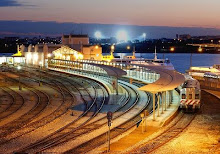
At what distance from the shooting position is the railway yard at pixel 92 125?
13.8 m

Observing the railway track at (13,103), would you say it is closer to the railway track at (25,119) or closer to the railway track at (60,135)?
the railway track at (25,119)

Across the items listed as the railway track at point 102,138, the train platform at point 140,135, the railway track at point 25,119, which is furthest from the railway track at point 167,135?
the railway track at point 25,119

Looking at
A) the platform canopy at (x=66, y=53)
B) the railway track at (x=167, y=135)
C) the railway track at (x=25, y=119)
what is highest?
the platform canopy at (x=66, y=53)

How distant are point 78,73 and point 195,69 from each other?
72.2ft

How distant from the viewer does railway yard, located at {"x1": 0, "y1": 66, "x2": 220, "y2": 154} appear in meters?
13.8

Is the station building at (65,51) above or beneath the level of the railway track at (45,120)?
above

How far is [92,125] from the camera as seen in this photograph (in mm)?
17703

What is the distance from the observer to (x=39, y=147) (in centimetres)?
1379

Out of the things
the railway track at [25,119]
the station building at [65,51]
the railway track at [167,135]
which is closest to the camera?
the railway track at [167,135]

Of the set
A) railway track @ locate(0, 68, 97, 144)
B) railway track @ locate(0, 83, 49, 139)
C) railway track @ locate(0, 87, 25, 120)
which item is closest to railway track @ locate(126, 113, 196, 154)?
railway track @ locate(0, 68, 97, 144)

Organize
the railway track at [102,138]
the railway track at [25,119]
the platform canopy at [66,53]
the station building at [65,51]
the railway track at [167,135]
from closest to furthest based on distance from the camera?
1. the railway track at [167,135]
2. the railway track at [102,138]
3. the railway track at [25,119]
4. the platform canopy at [66,53]
5. the station building at [65,51]

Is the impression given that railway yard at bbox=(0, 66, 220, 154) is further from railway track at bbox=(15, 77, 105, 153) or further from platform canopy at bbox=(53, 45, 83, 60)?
platform canopy at bbox=(53, 45, 83, 60)

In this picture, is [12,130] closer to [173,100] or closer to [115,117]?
[115,117]

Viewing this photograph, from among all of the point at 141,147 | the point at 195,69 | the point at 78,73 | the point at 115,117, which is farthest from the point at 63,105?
the point at 195,69
